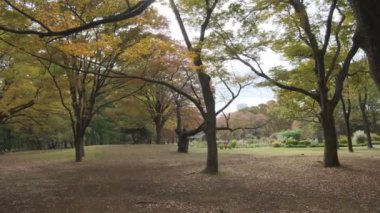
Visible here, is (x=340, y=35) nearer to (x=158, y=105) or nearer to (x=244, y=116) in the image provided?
(x=158, y=105)

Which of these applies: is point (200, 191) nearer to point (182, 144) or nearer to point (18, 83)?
point (182, 144)

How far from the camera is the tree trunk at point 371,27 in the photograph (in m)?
3.88

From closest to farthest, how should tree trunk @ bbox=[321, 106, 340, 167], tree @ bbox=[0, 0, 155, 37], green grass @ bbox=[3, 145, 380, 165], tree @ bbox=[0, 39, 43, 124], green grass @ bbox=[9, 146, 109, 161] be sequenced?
tree @ bbox=[0, 0, 155, 37] → tree trunk @ bbox=[321, 106, 340, 167] → tree @ bbox=[0, 39, 43, 124] → green grass @ bbox=[3, 145, 380, 165] → green grass @ bbox=[9, 146, 109, 161]

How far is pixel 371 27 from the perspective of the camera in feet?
13.0

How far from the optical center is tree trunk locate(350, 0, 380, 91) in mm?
3875

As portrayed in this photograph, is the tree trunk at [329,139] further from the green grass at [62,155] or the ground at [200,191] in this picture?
the green grass at [62,155]

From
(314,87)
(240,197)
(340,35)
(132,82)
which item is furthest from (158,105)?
(240,197)

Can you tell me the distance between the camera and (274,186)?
9477mm

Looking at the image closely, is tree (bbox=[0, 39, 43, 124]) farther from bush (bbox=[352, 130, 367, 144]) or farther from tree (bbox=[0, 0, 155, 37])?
bush (bbox=[352, 130, 367, 144])

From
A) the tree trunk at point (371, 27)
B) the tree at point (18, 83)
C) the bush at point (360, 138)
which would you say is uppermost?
the tree at point (18, 83)

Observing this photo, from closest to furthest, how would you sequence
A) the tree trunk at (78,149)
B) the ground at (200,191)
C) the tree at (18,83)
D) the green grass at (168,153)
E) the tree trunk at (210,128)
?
the ground at (200,191)
the tree trunk at (210,128)
the tree trunk at (78,149)
the tree at (18,83)
the green grass at (168,153)

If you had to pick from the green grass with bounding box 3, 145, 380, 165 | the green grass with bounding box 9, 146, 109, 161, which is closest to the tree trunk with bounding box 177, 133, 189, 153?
the green grass with bounding box 3, 145, 380, 165

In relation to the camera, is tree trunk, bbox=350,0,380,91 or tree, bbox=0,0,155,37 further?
tree, bbox=0,0,155,37

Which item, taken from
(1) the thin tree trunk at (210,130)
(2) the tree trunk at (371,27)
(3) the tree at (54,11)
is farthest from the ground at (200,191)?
(3) the tree at (54,11)
